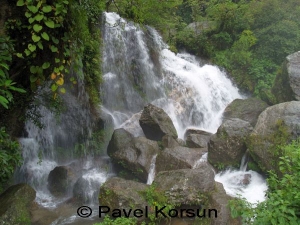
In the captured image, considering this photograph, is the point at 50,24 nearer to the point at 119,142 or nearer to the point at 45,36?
the point at 45,36

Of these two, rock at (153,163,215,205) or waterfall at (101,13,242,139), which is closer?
rock at (153,163,215,205)

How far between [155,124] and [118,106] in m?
2.39

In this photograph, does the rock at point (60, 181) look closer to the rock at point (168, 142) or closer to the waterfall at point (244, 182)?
the rock at point (168, 142)

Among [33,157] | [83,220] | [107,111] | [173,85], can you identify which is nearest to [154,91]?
[173,85]

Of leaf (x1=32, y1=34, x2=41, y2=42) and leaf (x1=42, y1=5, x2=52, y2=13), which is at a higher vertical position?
leaf (x1=42, y1=5, x2=52, y2=13)

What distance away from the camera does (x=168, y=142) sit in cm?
835

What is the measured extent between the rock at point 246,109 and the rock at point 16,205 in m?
7.44

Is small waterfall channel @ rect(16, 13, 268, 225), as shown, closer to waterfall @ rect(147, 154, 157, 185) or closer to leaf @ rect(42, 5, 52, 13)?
waterfall @ rect(147, 154, 157, 185)

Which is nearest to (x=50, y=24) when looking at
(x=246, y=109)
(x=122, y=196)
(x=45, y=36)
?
(x=45, y=36)

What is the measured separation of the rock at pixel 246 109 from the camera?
1023 centimetres

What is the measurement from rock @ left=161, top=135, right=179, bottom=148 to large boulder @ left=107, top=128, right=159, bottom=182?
346 mm

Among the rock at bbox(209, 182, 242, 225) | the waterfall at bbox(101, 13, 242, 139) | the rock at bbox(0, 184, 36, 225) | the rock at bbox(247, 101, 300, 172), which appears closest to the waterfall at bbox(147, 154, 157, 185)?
the rock at bbox(209, 182, 242, 225)

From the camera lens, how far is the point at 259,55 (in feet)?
45.3

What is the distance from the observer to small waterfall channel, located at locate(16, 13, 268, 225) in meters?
7.45
